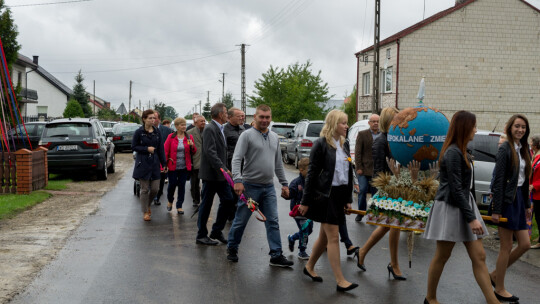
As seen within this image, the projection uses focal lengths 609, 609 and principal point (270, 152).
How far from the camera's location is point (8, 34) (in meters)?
19.9

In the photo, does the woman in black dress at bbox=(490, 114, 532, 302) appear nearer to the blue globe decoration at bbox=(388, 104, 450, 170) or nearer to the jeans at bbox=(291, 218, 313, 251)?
the blue globe decoration at bbox=(388, 104, 450, 170)

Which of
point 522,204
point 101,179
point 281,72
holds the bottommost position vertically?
point 101,179

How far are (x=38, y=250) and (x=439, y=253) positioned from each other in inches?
199

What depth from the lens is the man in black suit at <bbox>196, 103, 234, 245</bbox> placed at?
7.98 m

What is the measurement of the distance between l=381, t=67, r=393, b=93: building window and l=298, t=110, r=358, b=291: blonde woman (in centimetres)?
3047

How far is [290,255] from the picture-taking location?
7.71 meters

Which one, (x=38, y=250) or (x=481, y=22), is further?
(x=481, y=22)

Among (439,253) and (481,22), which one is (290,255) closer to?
(439,253)

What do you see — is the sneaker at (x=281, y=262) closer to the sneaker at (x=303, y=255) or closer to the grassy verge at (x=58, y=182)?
the sneaker at (x=303, y=255)

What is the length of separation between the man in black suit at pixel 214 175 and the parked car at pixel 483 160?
212 inches

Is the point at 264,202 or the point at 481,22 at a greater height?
the point at 481,22

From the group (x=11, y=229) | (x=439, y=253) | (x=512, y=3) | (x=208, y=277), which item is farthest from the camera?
(x=512, y=3)

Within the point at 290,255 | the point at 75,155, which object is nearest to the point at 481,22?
the point at 75,155

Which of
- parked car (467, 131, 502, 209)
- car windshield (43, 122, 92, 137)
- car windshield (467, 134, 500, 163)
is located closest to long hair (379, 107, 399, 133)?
parked car (467, 131, 502, 209)
